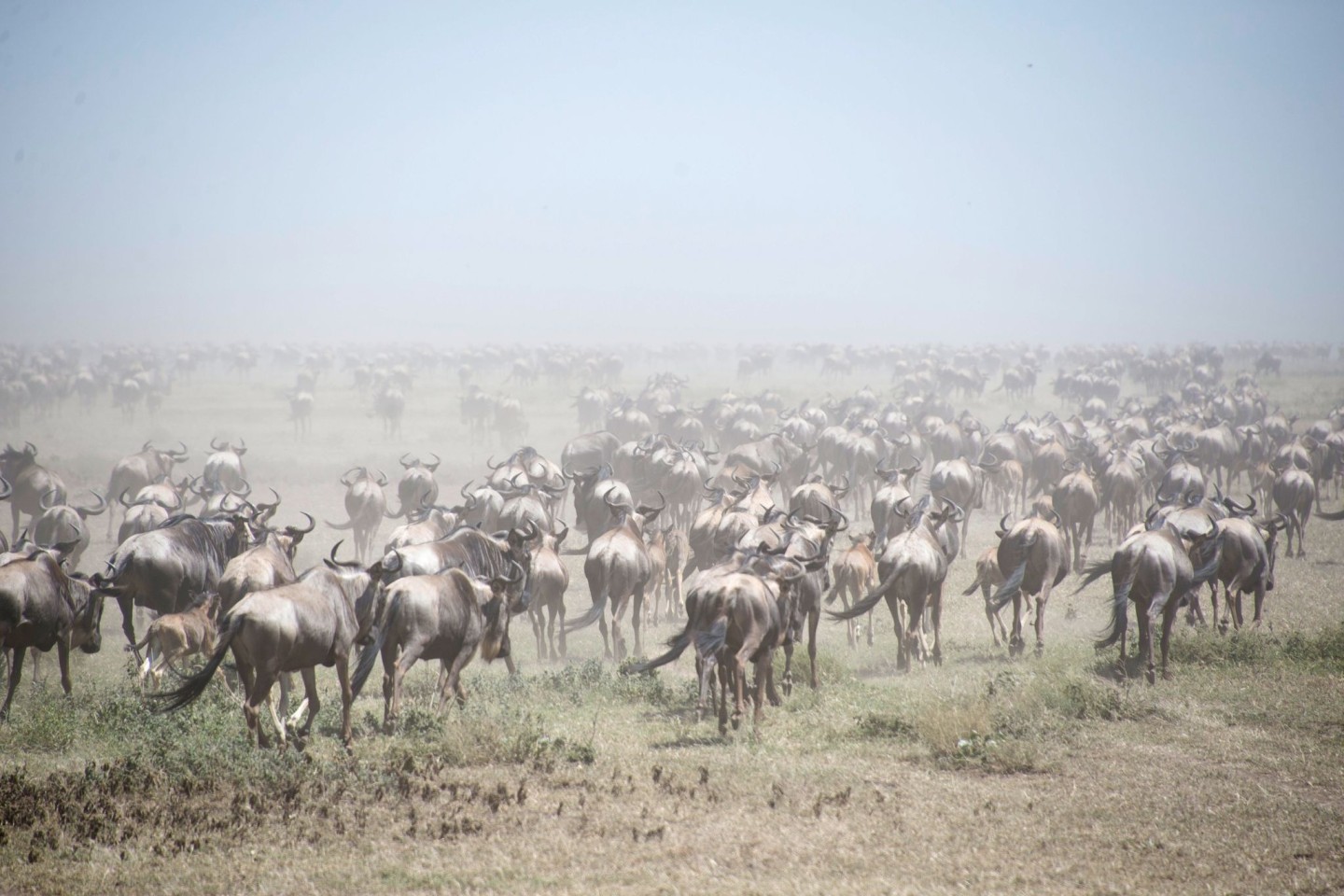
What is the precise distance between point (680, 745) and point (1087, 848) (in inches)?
138

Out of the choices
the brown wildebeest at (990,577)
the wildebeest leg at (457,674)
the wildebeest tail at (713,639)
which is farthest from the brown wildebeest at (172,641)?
the brown wildebeest at (990,577)

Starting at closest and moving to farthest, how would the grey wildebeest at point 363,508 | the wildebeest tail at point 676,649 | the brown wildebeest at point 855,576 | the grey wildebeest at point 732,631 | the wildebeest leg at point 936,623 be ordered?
the grey wildebeest at point 732,631 → the wildebeest tail at point 676,649 → the wildebeest leg at point 936,623 → the brown wildebeest at point 855,576 → the grey wildebeest at point 363,508

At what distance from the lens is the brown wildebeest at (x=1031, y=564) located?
12.7 m

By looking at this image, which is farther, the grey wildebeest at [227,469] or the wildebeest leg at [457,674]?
the grey wildebeest at [227,469]

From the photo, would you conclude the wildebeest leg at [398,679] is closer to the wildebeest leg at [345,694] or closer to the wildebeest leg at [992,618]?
the wildebeest leg at [345,694]

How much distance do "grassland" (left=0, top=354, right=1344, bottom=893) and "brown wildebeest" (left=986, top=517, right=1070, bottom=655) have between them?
2.16 ft

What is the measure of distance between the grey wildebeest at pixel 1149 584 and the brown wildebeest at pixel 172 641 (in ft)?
31.8

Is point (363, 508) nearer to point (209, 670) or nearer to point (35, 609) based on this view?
point (35, 609)

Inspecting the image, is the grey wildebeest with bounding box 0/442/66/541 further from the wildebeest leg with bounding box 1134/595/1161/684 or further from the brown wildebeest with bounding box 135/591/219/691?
the wildebeest leg with bounding box 1134/595/1161/684

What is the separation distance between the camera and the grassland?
6230 mm

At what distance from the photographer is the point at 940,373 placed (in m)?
58.3

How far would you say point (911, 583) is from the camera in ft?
39.7

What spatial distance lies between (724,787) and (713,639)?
1.51m

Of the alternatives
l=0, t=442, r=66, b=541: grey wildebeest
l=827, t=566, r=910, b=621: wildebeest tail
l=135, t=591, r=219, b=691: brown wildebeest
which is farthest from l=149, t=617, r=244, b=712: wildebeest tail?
l=0, t=442, r=66, b=541: grey wildebeest
